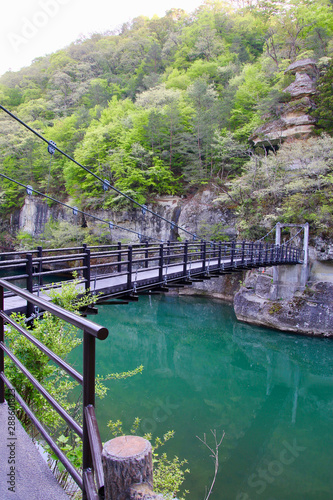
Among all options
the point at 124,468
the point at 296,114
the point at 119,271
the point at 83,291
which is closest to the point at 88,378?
the point at 124,468

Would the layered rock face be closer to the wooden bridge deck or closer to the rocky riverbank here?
the rocky riverbank

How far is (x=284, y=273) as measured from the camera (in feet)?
40.8

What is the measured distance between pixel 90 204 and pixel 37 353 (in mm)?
18959

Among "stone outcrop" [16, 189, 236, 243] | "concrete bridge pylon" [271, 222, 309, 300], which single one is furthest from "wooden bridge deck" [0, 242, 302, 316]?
"stone outcrop" [16, 189, 236, 243]

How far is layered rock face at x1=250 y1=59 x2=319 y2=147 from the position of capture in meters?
14.9

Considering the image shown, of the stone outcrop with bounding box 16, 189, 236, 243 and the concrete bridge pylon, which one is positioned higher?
the stone outcrop with bounding box 16, 189, 236, 243

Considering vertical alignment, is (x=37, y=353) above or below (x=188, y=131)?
below

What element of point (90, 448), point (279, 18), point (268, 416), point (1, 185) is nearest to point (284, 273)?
point (268, 416)

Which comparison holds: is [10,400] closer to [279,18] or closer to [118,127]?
[118,127]

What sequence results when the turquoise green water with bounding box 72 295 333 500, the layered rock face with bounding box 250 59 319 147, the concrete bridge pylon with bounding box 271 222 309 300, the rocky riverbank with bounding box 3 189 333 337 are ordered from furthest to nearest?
the layered rock face with bounding box 250 59 319 147
the concrete bridge pylon with bounding box 271 222 309 300
the rocky riverbank with bounding box 3 189 333 337
the turquoise green water with bounding box 72 295 333 500

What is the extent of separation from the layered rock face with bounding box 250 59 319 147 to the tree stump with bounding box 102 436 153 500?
1670 cm

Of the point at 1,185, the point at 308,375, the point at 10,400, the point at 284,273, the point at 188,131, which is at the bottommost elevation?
the point at 308,375

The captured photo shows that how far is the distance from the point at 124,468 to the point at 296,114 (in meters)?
17.5

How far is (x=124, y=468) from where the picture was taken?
804 millimetres
